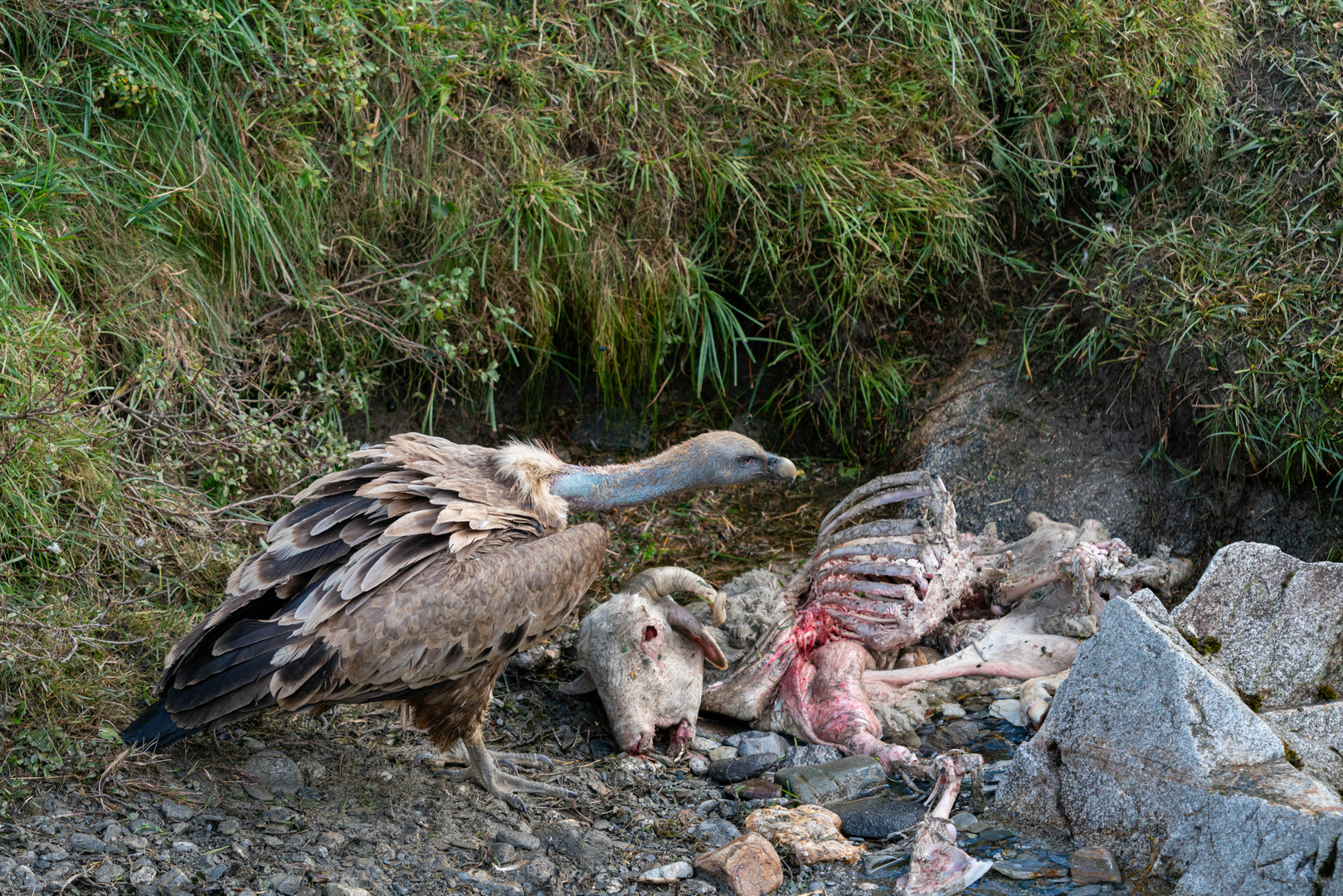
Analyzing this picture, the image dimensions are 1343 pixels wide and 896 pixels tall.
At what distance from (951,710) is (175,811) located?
8.66ft

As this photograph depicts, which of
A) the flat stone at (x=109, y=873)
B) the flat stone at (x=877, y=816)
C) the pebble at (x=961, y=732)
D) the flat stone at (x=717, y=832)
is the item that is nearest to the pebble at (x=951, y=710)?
the pebble at (x=961, y=732)

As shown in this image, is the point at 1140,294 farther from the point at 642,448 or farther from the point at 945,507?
the point at 642,448

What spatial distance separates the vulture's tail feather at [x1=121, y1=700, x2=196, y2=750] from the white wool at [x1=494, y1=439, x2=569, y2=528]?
1.32 m

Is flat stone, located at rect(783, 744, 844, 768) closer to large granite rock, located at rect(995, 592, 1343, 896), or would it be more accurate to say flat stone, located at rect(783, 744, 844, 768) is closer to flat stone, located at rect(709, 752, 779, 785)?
flat stone, located at rect(709, 752, 779, 785)

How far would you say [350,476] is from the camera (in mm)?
3969

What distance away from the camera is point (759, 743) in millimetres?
4152

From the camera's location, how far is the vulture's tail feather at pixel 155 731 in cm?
346

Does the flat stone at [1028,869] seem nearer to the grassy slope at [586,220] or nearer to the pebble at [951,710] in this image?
the pebble at [951,710]

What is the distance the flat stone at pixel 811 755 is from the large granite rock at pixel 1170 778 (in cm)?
60

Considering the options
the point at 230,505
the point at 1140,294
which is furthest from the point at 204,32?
the point at 1140,294

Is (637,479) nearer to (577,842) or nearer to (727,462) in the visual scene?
(727,462)

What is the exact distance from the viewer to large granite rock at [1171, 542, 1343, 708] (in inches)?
147

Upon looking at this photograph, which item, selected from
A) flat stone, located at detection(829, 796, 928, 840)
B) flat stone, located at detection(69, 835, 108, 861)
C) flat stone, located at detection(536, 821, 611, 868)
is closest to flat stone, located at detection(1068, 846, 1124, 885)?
flat stone, located at detection(829, 796, 928, 840)

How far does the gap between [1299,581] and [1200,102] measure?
8.71 feet
